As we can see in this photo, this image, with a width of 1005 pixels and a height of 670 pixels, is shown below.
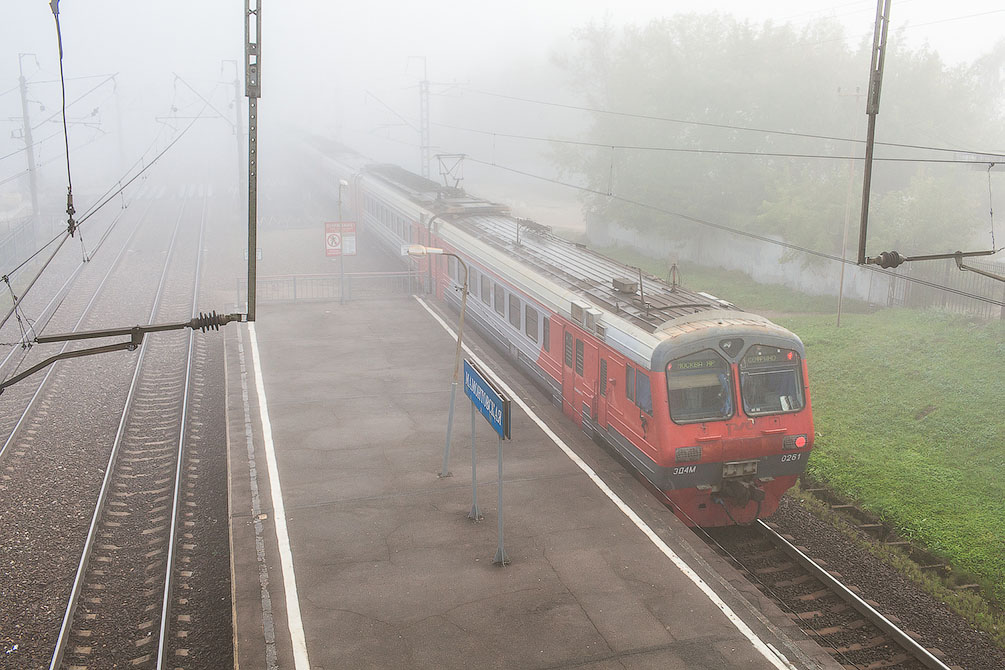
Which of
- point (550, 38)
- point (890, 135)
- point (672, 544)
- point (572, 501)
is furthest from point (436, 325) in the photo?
point (550, 38)

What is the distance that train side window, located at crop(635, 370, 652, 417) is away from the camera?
43.0ft

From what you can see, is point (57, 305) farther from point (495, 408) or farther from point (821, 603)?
point (821, 603)

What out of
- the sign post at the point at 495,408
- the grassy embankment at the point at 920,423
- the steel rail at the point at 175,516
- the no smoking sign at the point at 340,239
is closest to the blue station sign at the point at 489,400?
the sign post at the point at 495,408

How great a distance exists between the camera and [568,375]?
16.8 metres

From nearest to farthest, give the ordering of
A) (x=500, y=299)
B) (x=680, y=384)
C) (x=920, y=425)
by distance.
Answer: (x=680, y=384), (x=920, y=425), (x=500, y=299)

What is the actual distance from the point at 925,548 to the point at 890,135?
85.2ft

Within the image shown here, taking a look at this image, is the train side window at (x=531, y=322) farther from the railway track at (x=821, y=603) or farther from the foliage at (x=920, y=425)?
the railway track at (x=821, y=603)

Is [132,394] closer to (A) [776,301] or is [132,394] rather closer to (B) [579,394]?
(B) [579,394]

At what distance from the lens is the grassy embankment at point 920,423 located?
14.5 metres

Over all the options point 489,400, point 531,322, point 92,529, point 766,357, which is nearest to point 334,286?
point 531,322

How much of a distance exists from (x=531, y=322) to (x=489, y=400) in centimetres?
704

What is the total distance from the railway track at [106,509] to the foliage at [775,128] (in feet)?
67.7

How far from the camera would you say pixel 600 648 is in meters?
9.94

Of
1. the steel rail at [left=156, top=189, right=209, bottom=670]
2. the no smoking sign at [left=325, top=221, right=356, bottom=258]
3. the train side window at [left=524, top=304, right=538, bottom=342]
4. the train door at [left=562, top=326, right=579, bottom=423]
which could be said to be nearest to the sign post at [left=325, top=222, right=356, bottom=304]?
the no smoking sign at [left=325, top=221, right=356, bottom=258]
